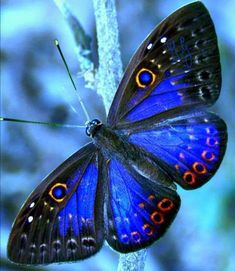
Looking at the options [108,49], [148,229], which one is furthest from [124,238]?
[108,49]

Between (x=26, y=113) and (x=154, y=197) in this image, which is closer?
(x=154, y=197)

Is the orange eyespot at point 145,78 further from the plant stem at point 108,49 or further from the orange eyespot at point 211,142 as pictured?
the orange eyespot at point 211,142

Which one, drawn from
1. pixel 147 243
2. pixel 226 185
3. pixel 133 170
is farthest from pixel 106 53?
pixel 226 185

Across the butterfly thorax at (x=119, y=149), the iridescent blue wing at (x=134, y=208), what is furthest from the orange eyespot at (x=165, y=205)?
the butterfly thorax at (x=119, y=149)

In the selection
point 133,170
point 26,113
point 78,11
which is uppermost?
point 78,11

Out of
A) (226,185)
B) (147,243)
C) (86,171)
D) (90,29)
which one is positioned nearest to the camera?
(147,243)

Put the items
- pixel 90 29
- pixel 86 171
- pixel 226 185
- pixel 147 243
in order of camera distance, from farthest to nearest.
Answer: pixel 90 29
pixel 226 185
pixel 86 171
pixel 147 243

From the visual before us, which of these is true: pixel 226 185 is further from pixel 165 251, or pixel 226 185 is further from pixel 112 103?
pixel 112 103

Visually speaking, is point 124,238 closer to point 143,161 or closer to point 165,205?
point 165,205
